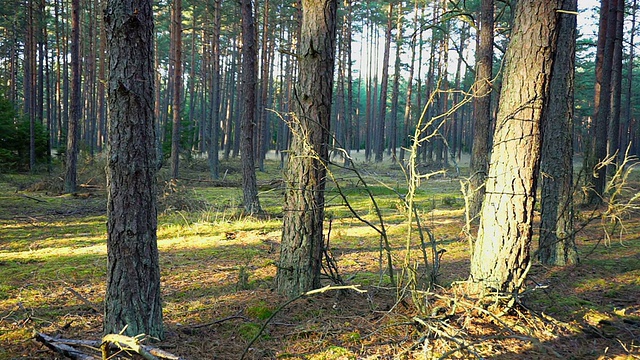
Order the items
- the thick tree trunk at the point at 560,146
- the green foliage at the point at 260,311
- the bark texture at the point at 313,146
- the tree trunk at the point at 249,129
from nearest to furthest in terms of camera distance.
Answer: the green foliage at the point at 260,311, the bark texture at the point at 313,146, the thick tree trunk at the point at 560,146, the tree trunk at the point at 249,129

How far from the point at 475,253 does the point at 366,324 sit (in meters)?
1.19

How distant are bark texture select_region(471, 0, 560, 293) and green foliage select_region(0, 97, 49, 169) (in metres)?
17.5

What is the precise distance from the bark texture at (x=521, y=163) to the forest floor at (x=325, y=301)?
0.91 feet

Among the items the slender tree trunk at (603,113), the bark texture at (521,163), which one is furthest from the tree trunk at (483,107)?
the bark texture at (521,163)

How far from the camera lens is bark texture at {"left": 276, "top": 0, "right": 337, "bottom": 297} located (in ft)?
13.4

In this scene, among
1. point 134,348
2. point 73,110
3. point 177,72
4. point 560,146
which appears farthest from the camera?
point 177,72

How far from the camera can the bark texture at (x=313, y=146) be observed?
4.07 metres

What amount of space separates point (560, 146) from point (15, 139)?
63.9 ft

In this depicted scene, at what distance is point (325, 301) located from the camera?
419cm

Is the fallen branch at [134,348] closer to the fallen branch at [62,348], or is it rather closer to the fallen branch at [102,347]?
the fallen branch at [102,347]

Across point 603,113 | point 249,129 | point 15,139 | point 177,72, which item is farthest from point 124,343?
point 15,139

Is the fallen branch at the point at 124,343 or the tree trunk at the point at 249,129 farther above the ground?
the tree trunk at the point at 249,129

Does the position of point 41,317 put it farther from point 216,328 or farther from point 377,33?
point 377,33

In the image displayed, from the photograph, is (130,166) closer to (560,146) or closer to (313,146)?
(313,146)
